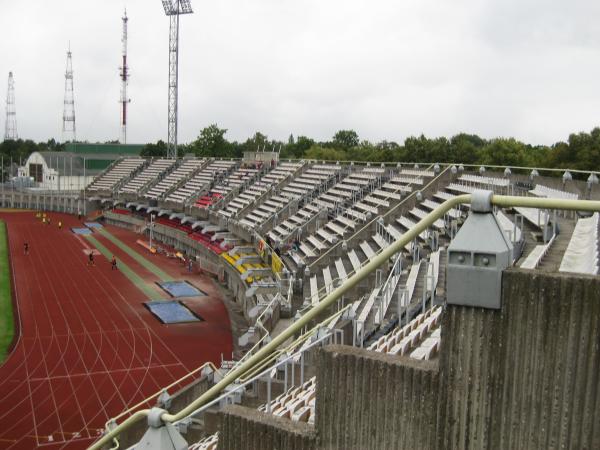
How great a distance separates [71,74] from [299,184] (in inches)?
2586

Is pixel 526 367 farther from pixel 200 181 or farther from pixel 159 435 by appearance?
pixel 200 181

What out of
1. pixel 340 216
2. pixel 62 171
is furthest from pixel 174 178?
pixel 340 216

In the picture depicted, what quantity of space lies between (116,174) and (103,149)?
15.8m

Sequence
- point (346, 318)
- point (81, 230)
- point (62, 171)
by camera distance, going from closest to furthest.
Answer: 1. point (346, 318)
2. point (81, 230)
3. point (62, 171)

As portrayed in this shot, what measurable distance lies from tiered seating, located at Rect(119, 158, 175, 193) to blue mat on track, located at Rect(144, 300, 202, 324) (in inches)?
1369

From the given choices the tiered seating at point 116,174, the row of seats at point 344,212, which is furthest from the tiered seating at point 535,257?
the tiered seating at point 116,174

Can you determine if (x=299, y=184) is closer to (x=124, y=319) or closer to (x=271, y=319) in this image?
(x=124, y=319)

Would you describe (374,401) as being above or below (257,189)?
below

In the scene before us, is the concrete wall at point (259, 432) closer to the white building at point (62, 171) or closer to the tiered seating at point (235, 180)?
the tiered seating at point (235, 180)

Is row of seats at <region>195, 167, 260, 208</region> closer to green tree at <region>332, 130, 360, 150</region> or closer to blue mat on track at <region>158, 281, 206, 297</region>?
blue mat on track at <region>158, 281, 206, 297</region>

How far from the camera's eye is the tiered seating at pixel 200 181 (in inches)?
2121

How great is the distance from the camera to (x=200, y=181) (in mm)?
56000

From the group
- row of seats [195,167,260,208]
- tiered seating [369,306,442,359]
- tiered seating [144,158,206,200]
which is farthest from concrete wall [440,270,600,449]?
tiered seating [144,158,206,200]

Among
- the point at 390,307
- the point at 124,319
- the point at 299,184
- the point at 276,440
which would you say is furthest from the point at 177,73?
the point at 276,440
